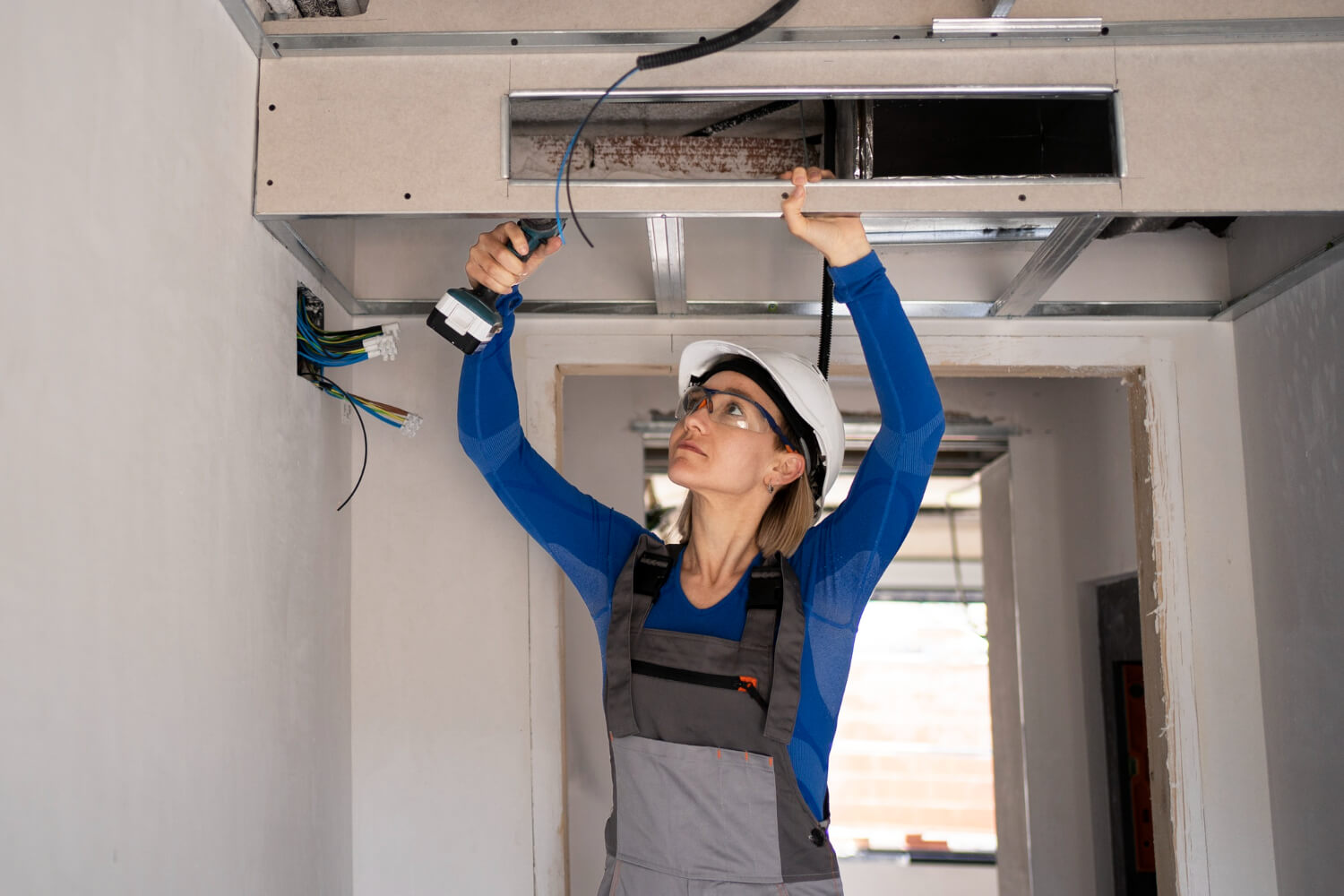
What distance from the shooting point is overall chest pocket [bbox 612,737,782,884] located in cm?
171

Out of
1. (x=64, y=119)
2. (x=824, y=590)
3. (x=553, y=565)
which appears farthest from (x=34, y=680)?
(x=553, y=565)

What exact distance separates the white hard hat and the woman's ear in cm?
3

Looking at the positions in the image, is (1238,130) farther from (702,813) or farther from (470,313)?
(702,813)

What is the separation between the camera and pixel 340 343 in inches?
77.4

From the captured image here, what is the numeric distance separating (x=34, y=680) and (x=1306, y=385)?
2.15m

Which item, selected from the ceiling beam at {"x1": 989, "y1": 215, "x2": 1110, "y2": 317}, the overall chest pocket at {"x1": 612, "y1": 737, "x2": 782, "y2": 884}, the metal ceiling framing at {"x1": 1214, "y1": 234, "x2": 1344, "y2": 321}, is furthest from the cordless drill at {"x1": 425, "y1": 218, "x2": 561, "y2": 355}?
the metal ceiling framing at {"x1": 1214, "y1": 234, "x2": 1344, "y2": 321}

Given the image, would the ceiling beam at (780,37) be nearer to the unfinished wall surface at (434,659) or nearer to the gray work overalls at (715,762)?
the unfinished wall surface at (434,659)

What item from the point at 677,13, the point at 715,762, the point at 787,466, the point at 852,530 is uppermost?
the point at 677,13

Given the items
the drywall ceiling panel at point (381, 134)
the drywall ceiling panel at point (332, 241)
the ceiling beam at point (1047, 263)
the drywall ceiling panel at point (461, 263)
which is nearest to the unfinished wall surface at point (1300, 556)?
the ceiling beam at point (1047, 263)

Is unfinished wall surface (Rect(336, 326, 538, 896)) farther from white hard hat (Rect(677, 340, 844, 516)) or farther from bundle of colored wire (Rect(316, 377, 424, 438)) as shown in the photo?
white hard hat (Rect(677, 340, 844, 516))

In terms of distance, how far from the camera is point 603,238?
8.00 ft

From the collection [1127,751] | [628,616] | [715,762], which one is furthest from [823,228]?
[1127,751]

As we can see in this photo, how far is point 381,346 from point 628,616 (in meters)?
0.66

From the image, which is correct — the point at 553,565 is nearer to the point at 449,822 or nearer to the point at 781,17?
the point at 449,822
